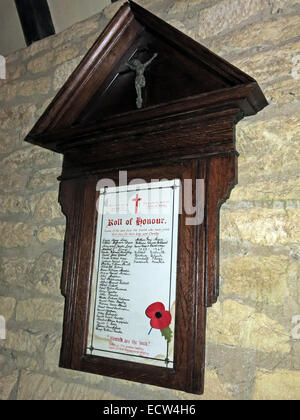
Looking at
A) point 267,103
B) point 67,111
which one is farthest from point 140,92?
point 267,103

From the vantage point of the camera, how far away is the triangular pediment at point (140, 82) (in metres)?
1.37

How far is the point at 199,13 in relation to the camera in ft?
5.53

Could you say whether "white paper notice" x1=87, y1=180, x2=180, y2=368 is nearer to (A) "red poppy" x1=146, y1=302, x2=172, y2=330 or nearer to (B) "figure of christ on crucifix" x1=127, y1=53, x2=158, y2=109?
(A) "red poppy" x1=146, y1=302, x2=172, y2=330

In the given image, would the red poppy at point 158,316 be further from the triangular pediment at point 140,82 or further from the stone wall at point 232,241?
the triangular pediment at point 140,82

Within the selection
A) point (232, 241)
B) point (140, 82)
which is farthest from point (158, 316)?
point (140, 82)

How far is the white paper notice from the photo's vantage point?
1404 millimetres

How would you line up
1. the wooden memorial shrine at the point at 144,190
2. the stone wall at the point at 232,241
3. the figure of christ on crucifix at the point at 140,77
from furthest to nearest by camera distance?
the figure of christ on crucifix at the point at 140,77 → the wooden memorial shrine at the point at 144,190 → the stone wall at the point at 232,241

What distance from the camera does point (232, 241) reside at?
135cm

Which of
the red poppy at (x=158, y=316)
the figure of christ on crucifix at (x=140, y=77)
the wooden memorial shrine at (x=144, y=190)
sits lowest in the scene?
the red poppy at (x=158, y=316)

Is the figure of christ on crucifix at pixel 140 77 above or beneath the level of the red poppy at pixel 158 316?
above

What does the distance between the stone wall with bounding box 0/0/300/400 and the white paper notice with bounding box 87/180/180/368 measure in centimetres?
16

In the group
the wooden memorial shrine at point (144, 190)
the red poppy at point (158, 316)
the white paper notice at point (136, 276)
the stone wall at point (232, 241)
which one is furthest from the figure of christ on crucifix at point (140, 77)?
the red poppy at point (158, 316)

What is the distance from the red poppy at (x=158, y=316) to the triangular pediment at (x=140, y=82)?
785mm

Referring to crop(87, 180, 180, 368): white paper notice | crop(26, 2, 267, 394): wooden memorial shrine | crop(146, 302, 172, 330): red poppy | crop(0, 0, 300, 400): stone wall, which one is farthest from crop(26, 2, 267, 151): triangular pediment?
crop(146, 302, 172, 330): red poppy
